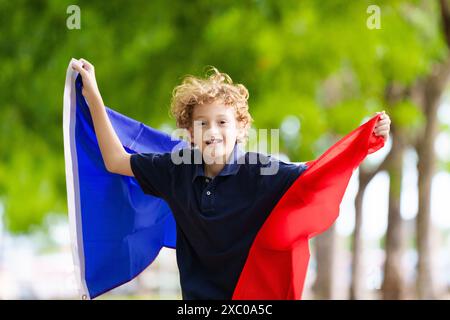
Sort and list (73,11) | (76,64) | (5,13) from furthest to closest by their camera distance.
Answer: (5,13), (73,11), (76,64)

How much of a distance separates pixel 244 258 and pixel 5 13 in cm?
640

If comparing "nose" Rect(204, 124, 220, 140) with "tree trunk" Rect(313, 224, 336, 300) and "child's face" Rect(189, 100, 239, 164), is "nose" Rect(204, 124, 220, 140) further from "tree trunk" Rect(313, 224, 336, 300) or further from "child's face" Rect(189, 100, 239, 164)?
"tree trunk" Rect(313, 224, 336, 300)

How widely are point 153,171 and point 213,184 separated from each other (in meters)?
0.31

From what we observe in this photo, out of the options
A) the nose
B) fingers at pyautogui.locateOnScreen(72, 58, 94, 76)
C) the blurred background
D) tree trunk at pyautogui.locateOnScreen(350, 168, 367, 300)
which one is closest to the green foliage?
the blurred background

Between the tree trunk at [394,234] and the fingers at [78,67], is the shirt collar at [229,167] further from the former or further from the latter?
the tree trunk at [394,234]

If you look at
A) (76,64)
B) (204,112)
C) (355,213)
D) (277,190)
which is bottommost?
(355,213)

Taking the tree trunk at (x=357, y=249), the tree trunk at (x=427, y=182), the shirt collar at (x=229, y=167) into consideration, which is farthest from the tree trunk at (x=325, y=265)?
the shirt collar at (x=229, y=167)

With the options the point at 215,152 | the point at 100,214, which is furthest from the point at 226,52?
the point at 215,152

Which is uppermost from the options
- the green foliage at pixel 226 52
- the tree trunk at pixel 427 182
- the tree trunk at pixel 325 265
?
the green foliage at pixel 226 52

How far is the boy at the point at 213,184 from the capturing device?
2.96 m

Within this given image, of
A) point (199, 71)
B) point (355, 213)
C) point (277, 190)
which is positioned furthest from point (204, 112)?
point (355, 213)

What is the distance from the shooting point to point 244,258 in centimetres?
300
